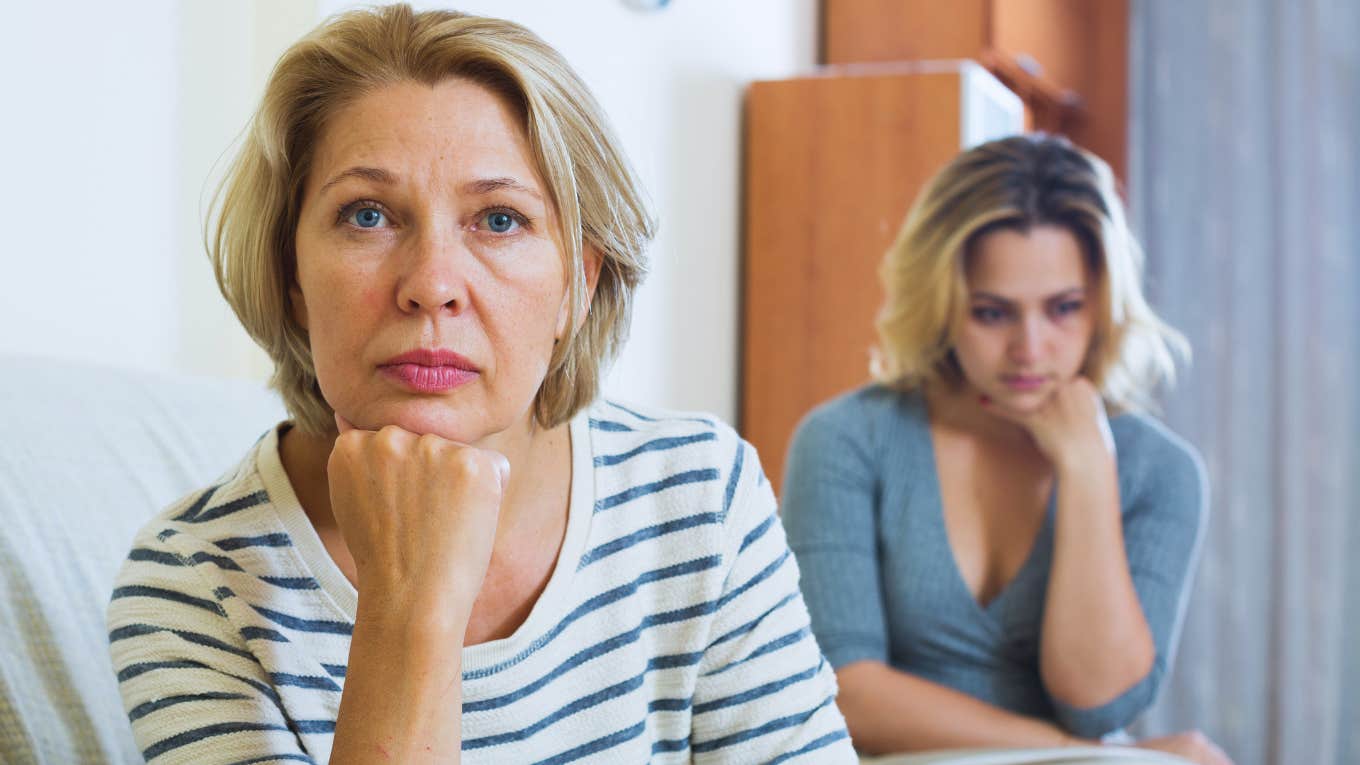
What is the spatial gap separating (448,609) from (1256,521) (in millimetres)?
3216

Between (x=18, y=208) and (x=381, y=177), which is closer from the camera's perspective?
(x=381, y=177)

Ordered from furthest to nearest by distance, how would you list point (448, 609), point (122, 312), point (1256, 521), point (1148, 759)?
point (1256, 521)
point (122, 312)
point (1148, 759)
point (448, 609)

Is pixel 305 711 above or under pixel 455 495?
under

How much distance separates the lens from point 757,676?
97cm

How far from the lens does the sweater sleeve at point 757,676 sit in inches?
38.2

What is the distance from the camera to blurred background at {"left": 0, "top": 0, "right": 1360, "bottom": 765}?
64.4 inches

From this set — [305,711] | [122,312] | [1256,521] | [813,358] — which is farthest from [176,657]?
[1256,521]

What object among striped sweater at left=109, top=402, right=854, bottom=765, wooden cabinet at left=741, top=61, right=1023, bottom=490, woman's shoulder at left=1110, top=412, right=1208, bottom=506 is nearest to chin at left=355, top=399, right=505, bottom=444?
striped sweater at left=109, top=402, right=854, bottom=765

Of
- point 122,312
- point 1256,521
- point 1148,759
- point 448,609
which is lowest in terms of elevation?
point 1256,521

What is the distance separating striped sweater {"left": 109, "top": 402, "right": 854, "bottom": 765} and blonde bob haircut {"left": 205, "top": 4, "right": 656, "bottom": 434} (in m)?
0.09

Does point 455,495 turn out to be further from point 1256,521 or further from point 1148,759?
point 1256,521

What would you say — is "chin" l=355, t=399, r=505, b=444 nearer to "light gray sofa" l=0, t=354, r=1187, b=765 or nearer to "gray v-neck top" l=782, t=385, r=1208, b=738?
"light gray sofa" l=0, t=354, r=1187, b=765

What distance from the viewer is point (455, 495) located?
812 mm

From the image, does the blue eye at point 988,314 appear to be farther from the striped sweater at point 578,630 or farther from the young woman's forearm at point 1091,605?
the striped sweater at point 578,630
